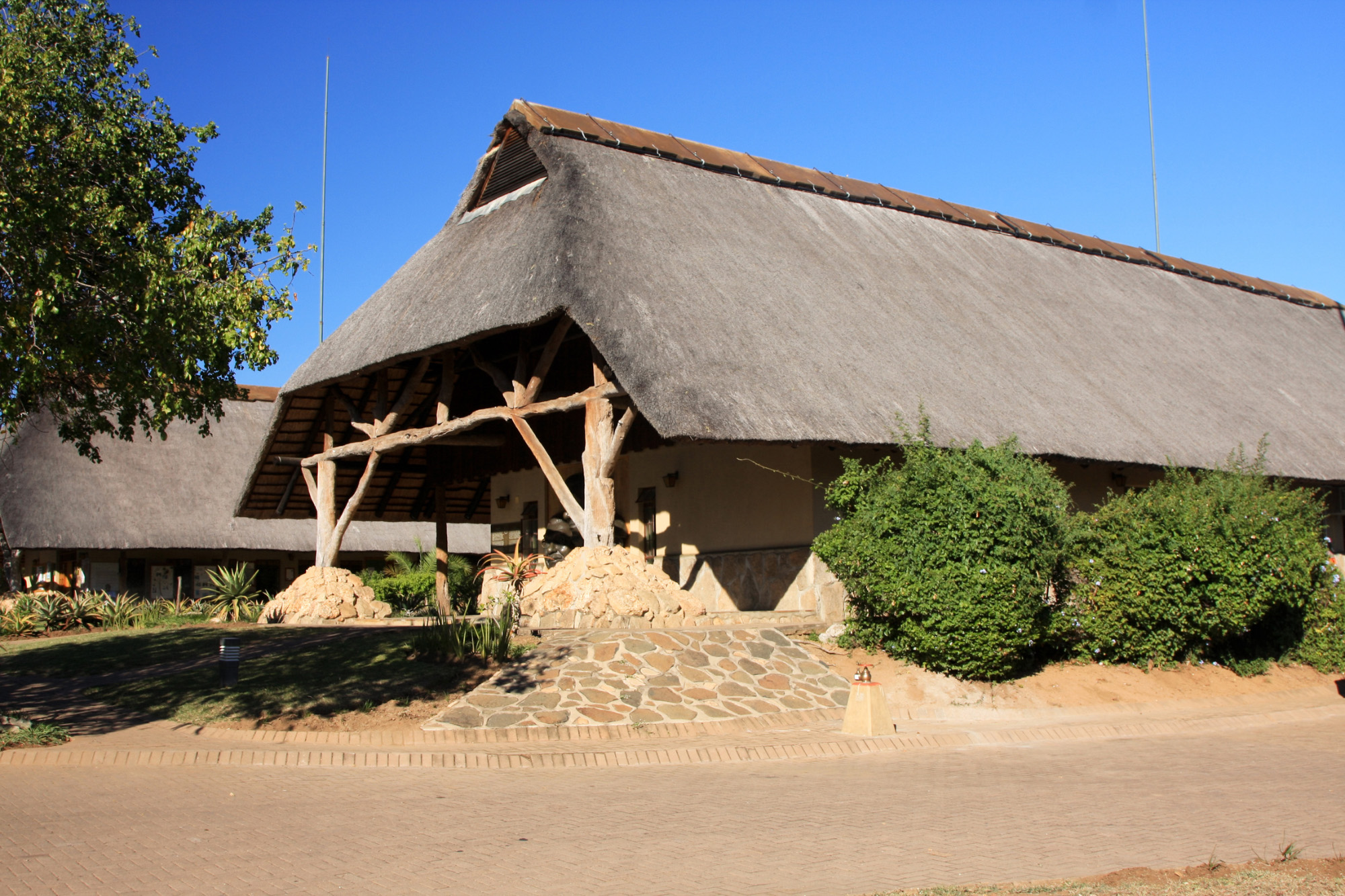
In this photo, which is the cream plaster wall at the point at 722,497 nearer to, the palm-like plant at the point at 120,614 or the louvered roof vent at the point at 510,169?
the louvered roof vent at the point at 510,169

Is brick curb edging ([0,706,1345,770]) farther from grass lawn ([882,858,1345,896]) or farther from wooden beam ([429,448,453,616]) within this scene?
wooden beam ([429,448,453,616])

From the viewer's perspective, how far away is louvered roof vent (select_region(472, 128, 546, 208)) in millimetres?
17688

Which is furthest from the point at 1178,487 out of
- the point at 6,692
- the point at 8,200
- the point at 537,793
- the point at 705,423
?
the point at 6,692

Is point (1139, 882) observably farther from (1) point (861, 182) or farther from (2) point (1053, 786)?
(1) point (861, 182)

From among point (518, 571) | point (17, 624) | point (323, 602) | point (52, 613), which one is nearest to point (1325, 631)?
point (518, 571)

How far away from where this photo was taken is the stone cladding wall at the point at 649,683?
425 inches

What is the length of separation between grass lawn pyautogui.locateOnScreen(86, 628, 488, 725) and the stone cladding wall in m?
0.63

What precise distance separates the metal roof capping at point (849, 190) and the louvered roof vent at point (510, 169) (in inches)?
22.1

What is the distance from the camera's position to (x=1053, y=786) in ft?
27.8

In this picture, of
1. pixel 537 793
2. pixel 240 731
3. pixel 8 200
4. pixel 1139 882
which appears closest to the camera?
pixel 1139 882

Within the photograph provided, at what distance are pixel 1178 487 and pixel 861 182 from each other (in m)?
10.4

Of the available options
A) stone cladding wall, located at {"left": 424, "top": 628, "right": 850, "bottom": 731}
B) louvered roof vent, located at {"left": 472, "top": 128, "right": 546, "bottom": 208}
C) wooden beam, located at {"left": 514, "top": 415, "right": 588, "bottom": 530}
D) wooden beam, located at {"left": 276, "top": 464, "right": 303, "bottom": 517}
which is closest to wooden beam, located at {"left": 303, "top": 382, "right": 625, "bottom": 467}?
wooden beam, located at {"left": 514, "top": 415, "right": 588, "bottom": 530}

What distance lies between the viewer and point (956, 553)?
39.2ft

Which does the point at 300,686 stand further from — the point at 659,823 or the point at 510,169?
the point at 510,169
